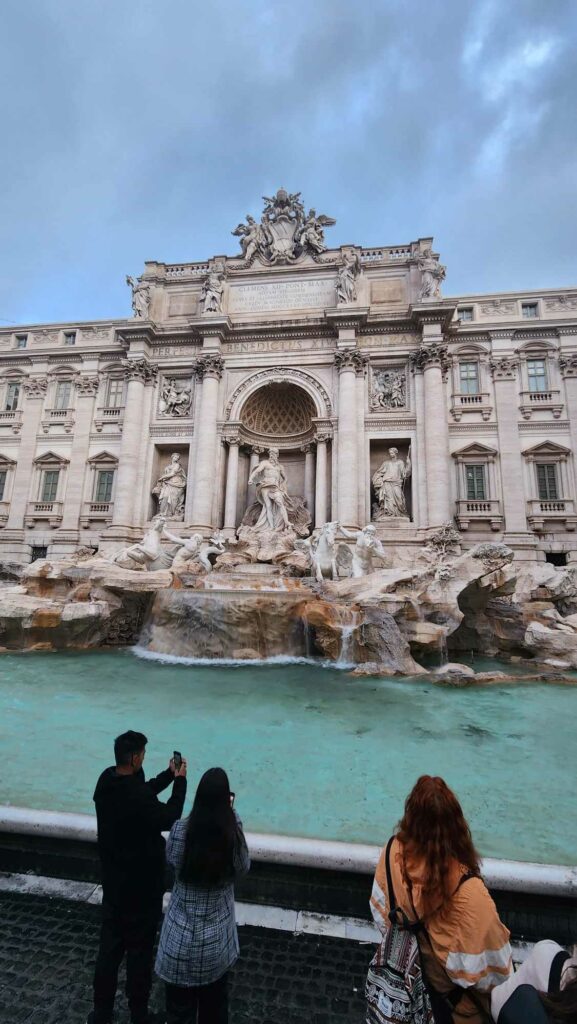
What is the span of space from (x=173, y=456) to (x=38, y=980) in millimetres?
19536

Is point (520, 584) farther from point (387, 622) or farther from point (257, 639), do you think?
point (257, 639)

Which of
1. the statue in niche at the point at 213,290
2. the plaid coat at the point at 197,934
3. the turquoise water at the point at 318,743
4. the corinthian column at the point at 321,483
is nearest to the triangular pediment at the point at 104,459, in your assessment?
the statue in niche at the point at 213,290

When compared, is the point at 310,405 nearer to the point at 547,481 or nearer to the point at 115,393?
the point at 115,393

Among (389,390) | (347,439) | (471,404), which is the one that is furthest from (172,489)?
(471,404)

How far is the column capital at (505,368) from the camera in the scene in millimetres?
19734

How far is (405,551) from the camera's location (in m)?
17.5

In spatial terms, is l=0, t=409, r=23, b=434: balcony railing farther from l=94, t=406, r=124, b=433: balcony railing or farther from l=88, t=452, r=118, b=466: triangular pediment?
l=88, t=452, r=118, b=466: triangular pediment

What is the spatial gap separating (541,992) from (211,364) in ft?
68.5

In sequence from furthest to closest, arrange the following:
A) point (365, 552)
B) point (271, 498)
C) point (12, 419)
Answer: point (12, 419), point (271, 498), point (365, 552)

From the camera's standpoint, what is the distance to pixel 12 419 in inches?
931

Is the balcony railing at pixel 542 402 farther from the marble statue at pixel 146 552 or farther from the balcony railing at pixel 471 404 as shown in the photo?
the marble statue at pixel 146 552

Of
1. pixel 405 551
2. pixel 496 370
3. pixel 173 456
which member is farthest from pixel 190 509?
pixel 496 370

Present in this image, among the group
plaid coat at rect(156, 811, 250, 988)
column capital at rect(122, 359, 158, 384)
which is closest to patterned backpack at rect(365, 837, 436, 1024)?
plaid coat at rect(156, 811, 250, 988)

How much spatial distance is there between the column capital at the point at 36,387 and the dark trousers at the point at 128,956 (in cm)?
2499
